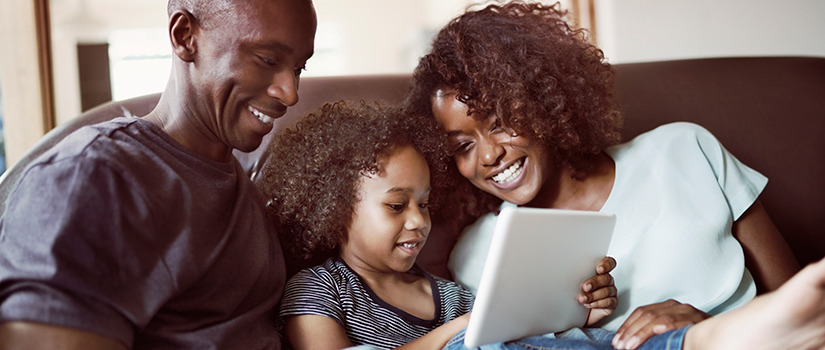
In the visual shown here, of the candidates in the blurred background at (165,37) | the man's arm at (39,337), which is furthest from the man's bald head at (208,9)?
the blurred background at (165,37)

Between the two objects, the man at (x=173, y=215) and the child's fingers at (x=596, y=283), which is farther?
the child's fingers at (x=596, y=283)

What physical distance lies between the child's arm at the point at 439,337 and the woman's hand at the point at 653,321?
28cm

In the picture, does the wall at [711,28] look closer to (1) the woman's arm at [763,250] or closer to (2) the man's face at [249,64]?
(1) the woman's arm at [763,250]

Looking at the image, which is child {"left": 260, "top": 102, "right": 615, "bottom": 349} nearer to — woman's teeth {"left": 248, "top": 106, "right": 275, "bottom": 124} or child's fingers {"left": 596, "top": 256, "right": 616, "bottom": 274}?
child's fingers {"left": 596, "top": 256, "right": 616, "bottom": 274}

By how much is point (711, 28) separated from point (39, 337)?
2682 mm

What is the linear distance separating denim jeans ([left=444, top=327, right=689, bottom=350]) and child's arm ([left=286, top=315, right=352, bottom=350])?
21cm

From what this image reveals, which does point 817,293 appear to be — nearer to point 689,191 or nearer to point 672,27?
point 689,191

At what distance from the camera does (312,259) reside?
1556 millimetres

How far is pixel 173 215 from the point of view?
3.48 feet

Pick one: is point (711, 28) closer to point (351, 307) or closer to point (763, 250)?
point (763, 250)

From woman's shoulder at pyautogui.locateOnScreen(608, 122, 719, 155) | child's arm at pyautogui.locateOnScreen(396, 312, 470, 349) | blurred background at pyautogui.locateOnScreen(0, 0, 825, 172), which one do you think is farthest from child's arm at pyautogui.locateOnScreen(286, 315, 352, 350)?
blurred background at pyautogui.locateOnScreen(0, 0, 825, 172)

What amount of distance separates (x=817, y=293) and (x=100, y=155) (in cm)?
97

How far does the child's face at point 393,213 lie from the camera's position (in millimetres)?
1408

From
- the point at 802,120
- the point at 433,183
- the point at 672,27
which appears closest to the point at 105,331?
the point at 433,183
